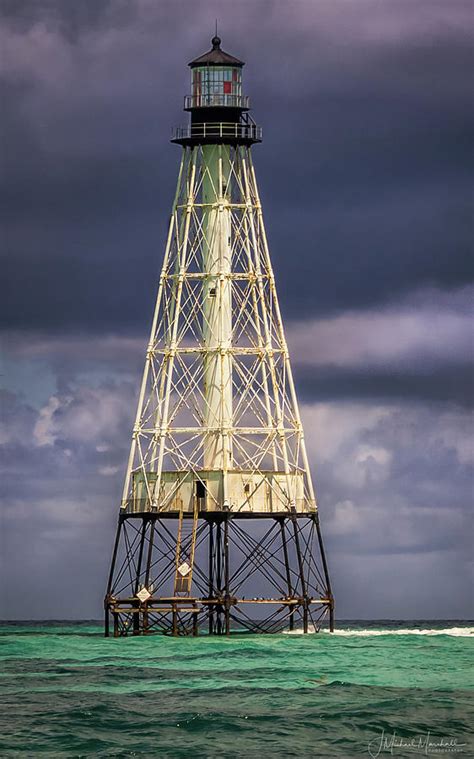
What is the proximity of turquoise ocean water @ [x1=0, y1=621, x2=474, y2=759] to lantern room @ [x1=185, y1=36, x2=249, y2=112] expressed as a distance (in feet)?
94.5

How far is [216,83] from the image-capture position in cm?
9694

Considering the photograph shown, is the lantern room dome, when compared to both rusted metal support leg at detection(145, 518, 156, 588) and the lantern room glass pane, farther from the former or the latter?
rusted metal support leg at detection(145, 518, 156, 588)

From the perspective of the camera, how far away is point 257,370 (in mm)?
95250

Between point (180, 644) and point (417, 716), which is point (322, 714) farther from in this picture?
point (180, 644)

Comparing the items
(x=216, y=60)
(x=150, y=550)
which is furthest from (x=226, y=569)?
(x=216, y=60)

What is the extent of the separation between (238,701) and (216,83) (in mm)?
46505

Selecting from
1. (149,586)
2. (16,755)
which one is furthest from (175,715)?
(149,586)

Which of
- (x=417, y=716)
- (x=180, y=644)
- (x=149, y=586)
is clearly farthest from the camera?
(x=149, y=586)

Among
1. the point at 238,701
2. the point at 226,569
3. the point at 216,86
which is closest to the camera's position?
the point at 238,701

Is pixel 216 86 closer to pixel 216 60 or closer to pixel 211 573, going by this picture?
pixel 216 60

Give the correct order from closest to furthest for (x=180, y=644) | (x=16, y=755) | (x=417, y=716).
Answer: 1. (x=16, y=755)
2. (x=417, y=716)
3. (x=180, y=644)

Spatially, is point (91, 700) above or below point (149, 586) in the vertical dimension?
below

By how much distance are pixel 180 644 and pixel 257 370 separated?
15466mm

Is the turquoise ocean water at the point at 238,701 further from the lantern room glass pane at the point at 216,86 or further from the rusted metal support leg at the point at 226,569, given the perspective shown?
the lantern room glass pane at the point at 216,86
